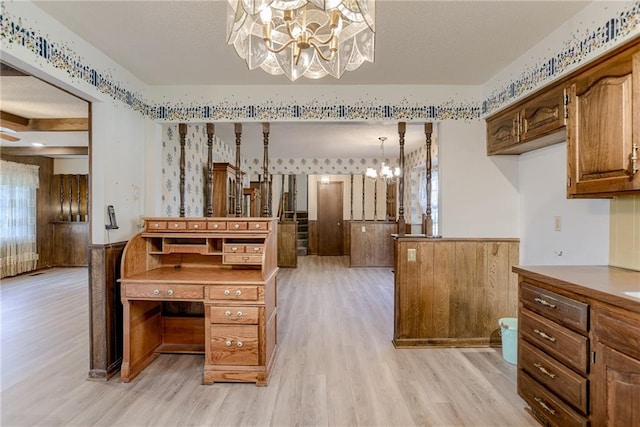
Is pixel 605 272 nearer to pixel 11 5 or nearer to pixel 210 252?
pixel 210 252

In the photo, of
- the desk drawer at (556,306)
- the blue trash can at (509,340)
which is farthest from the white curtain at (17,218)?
the desk drawer at (556,306)

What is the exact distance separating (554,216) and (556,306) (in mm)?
1230

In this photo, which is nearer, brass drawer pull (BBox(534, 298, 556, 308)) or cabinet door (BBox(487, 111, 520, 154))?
brass drawer pull (BBox(534, 298, 556, 308))

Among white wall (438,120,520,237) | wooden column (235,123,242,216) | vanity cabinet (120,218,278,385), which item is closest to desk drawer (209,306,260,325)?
vanity cabinet (120,218,278,385)

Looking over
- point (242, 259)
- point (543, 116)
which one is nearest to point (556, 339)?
point (543, 116)

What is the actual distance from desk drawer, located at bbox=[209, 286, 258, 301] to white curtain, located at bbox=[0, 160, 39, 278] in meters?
6.23

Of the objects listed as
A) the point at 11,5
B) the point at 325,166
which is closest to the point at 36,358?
the point at 11,5

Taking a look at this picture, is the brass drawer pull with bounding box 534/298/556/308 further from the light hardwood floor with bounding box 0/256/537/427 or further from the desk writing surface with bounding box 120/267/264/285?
the desk writing surface with bounding box 120/267/264/285

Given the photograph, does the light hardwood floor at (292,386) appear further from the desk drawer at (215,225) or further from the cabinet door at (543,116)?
the cabinet door at (543,116)

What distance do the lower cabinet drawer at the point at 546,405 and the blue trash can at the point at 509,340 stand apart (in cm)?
72

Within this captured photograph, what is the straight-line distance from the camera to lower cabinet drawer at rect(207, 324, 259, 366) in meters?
2.48

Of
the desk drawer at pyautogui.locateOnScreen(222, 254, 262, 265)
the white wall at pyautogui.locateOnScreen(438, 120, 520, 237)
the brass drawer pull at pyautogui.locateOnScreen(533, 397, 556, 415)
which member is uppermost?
the white wall at pyautogui.locateOnScreen(438, 120, 520, 237)

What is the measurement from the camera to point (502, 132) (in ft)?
9.71

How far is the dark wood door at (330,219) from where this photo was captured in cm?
962
